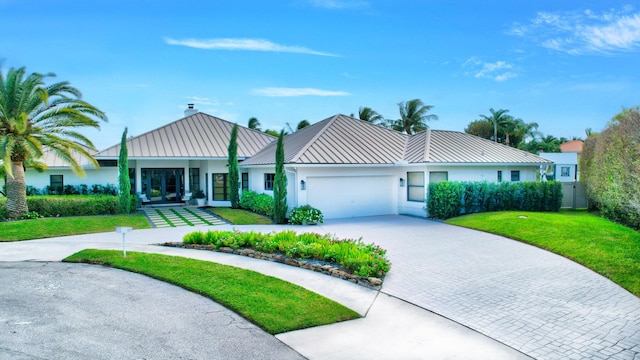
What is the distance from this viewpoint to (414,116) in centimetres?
4341

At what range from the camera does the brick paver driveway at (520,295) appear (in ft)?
17.7

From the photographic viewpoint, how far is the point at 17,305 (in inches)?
269

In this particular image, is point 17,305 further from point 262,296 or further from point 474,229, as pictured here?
point 474,229

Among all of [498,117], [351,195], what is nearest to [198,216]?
[351,195]

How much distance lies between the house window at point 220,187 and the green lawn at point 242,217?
2624 millimetres

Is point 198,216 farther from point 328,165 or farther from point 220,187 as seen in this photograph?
point 328,165

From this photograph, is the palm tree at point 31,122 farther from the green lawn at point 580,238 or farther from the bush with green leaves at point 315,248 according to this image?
the green lawn at point 580,238

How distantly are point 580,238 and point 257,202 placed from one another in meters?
13.6

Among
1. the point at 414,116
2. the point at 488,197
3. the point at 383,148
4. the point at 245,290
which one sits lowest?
the point at 245,290

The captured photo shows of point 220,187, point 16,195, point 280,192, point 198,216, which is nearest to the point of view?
point 16,195

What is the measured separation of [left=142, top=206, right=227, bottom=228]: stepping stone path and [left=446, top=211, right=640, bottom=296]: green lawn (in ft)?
36.0

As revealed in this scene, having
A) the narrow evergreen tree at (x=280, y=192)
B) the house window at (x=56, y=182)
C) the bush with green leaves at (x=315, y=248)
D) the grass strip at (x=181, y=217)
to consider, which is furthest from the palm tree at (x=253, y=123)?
the bush with green leaves at (x=315, y=248)

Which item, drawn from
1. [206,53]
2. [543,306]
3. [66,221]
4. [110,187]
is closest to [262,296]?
[543,306]

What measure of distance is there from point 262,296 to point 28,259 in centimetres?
767
